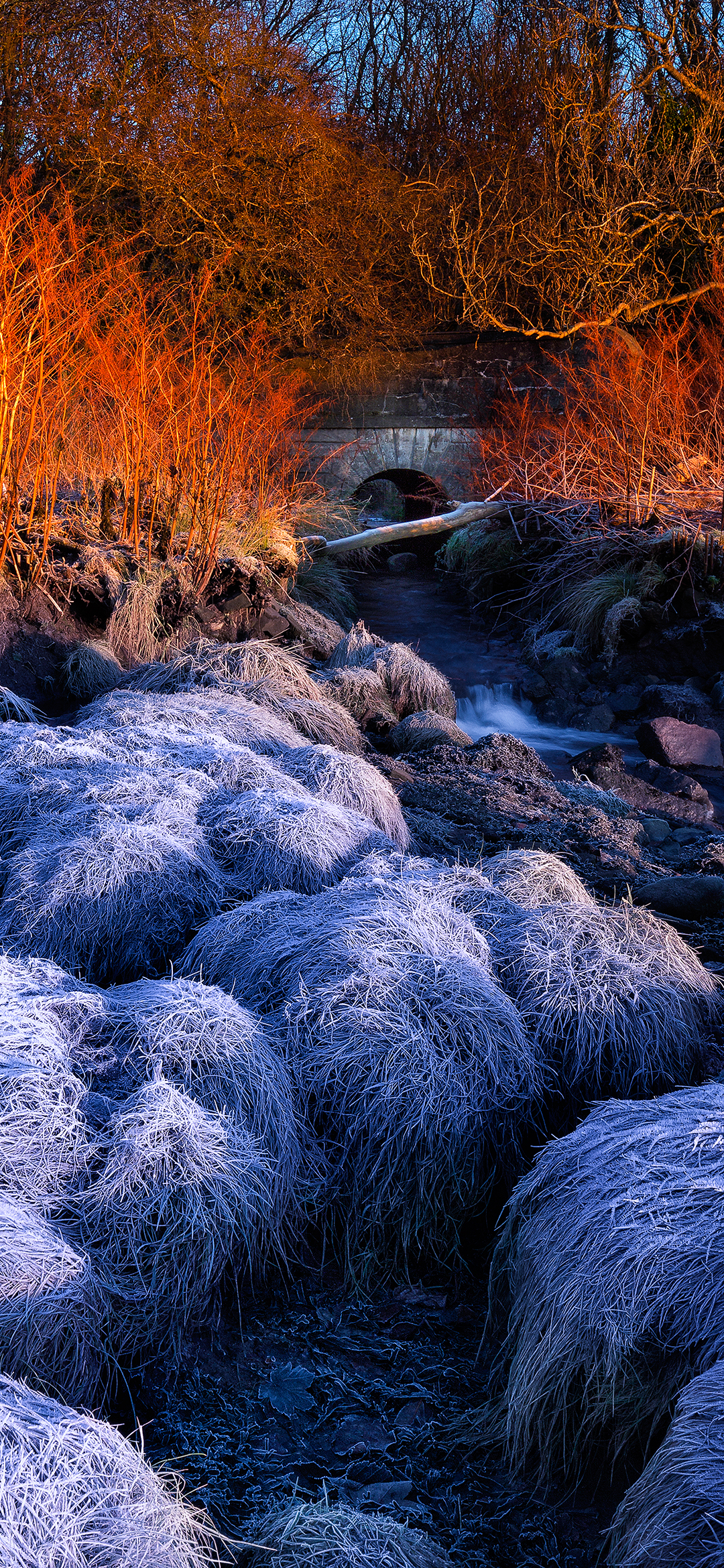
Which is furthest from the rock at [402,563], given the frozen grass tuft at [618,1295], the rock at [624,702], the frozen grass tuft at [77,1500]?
the frozen grass tuft at [77,1500]

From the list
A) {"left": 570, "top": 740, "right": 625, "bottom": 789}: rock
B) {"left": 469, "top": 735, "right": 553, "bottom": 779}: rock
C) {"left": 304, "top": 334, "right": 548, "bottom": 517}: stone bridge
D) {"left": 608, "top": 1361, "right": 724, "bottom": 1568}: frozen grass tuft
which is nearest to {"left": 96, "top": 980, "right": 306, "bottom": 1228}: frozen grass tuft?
{"left": 608, "top": 1361, "right": 724, "bottom": 1568}: frozen grass tuft

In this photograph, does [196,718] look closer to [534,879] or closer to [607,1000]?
[534,879]

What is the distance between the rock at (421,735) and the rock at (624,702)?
6.52 feet

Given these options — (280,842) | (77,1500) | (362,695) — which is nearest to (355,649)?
(362,695)

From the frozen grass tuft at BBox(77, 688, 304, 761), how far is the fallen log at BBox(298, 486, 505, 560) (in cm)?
525

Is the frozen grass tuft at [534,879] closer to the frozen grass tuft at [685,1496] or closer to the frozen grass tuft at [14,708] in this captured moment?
the frozen grass tuft at [685,1496]

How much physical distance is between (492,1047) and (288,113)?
13.3 meters

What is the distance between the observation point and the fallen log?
1052cm

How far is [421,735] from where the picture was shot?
21.1ft

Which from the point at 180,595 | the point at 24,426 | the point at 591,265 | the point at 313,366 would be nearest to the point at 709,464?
the point at 591,265

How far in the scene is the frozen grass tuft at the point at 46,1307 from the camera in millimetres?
1856

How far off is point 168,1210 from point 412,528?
9125mm

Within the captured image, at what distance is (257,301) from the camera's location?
13.9m

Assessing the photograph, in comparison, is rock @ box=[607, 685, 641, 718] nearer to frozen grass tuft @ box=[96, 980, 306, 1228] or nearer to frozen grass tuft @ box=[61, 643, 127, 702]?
frozen grass tuft @ box=[61, 643, 127, 702]
